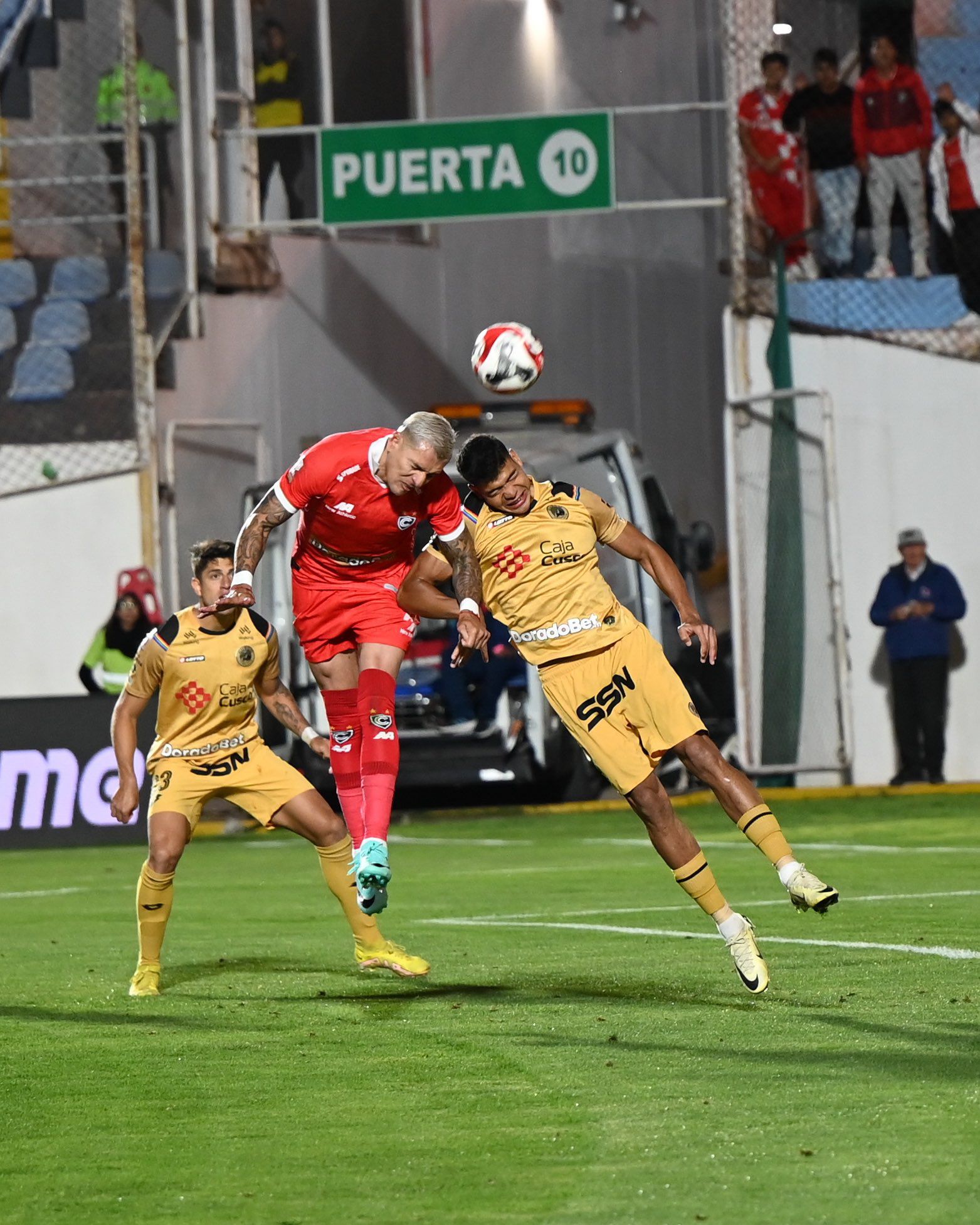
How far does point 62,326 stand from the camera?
21.9 m

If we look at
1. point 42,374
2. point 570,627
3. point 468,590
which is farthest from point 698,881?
point 42,374

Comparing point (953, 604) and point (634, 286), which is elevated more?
point (634, 286)

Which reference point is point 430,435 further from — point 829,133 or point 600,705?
point 829,133

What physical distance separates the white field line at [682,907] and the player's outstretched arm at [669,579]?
2.95 m

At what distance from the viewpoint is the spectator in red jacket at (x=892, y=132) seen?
19.7 meters

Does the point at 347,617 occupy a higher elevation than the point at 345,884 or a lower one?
higher

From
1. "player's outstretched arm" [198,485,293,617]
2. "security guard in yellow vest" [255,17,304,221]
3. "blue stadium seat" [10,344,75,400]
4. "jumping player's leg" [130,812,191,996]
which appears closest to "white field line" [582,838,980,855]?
"jumping player's leg" [130,812,191,996]

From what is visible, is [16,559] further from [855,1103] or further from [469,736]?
[855,1103]

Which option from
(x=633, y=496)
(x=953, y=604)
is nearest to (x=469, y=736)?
(x=633, y=496)

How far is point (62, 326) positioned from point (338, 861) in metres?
13.8

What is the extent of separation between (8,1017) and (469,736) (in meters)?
10.5

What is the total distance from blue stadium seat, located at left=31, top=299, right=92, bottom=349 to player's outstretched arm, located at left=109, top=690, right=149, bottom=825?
1299cm

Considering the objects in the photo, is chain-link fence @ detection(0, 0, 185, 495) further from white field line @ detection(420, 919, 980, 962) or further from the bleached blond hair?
the bleached blond hair

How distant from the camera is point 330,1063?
6734mm
